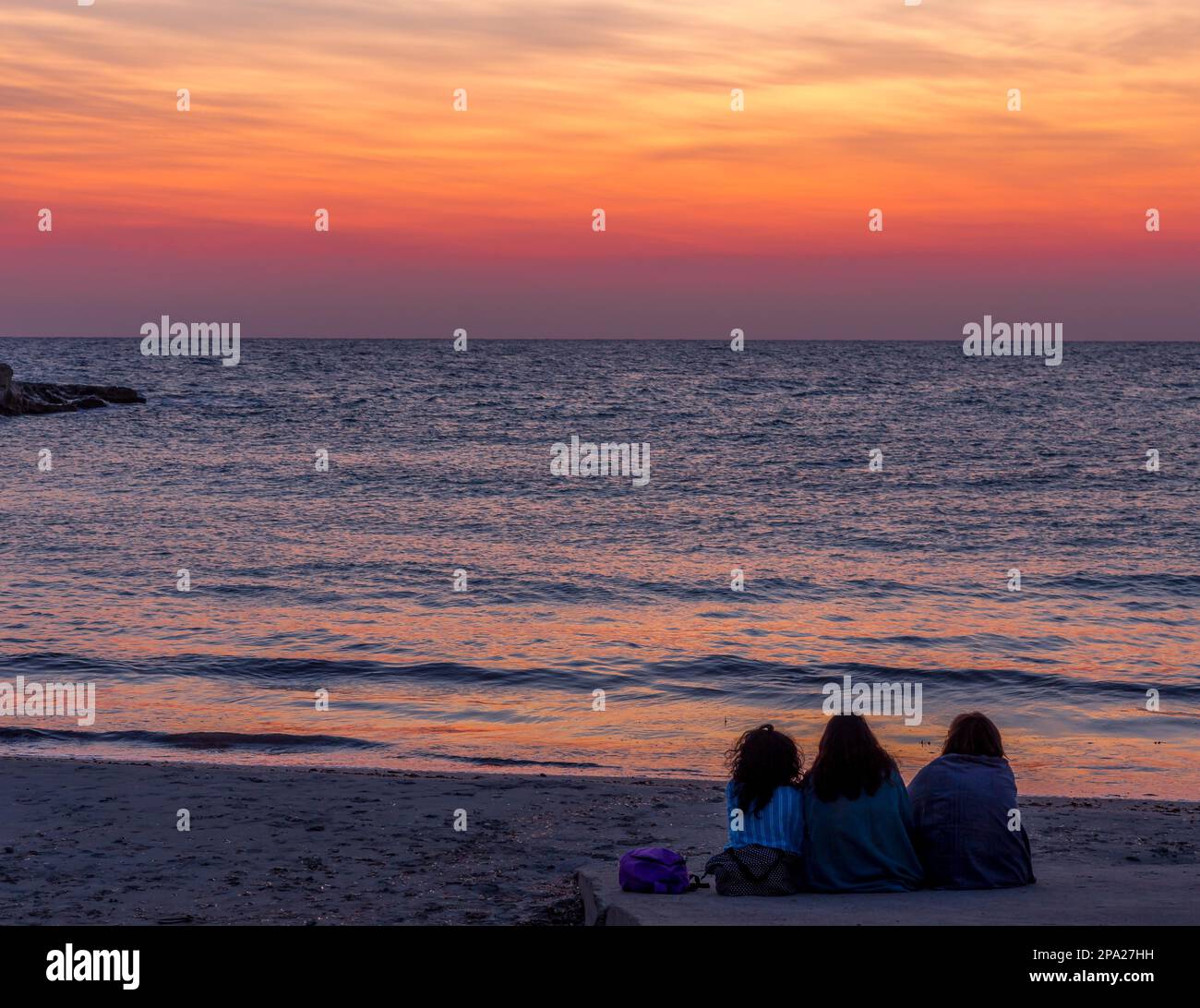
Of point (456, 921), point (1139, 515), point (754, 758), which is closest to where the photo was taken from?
point (754, 758)

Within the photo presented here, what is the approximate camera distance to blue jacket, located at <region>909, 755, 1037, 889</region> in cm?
677

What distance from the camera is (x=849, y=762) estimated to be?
6.61 m

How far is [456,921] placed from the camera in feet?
24.6

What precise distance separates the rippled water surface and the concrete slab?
5004 mm

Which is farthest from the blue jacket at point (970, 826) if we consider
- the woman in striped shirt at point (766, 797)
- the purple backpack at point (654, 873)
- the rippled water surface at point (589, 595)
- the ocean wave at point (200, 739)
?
the ocean wave at point (200, 739)

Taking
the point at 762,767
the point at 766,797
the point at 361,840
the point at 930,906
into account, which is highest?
the point at 762,767

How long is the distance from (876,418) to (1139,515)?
A: 105 ft

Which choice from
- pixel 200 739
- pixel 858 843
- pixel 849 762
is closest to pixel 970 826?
pixel 858 843

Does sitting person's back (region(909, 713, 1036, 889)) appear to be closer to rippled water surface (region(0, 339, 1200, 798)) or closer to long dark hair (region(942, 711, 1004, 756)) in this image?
long dark hair (region(942, 711, 1004, 756))

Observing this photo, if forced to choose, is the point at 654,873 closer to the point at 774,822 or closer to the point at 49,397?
the point at 774,822

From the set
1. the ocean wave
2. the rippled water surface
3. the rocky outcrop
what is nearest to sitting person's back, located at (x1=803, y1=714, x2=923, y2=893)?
the rippled water surface

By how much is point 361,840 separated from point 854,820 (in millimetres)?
4091
